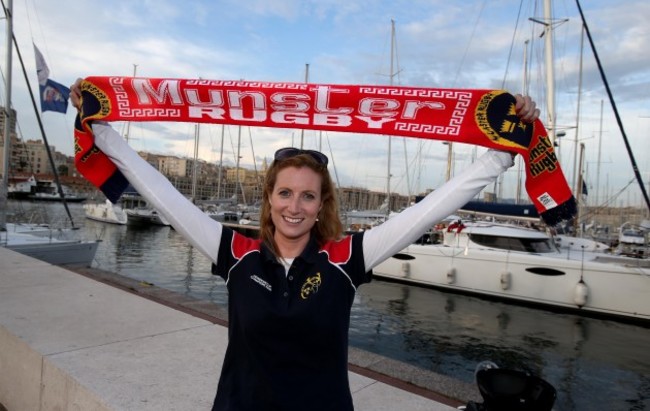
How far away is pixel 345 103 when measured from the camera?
3166 mm

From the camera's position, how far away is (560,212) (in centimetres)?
301

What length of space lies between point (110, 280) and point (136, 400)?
8.14 metres

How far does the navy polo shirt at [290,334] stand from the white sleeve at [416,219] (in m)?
0.14

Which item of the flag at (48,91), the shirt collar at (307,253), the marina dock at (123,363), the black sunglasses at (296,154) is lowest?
the marina dock at (123,363)

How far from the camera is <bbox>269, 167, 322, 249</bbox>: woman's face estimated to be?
2.20 meters

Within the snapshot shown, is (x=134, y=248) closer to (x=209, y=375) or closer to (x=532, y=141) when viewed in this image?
(x=209, y=375)

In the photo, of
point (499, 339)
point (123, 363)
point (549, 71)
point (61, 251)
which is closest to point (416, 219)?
point (123, 363)

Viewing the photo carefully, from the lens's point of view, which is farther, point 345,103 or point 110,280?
point 110,280

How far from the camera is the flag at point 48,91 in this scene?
14781 mm

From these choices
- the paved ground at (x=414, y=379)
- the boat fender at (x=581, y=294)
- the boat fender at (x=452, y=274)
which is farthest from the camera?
the boat fender at (x=452, y=274)

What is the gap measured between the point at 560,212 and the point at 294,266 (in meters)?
1.86

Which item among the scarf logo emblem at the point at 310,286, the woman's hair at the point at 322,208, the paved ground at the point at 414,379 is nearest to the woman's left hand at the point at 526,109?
the woman's hair at the point at 322,208

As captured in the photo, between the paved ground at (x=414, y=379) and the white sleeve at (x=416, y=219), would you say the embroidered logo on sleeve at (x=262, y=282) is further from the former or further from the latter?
the paved ground at (x=414, y=379)

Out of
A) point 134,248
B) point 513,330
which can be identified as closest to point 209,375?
point 513,330
